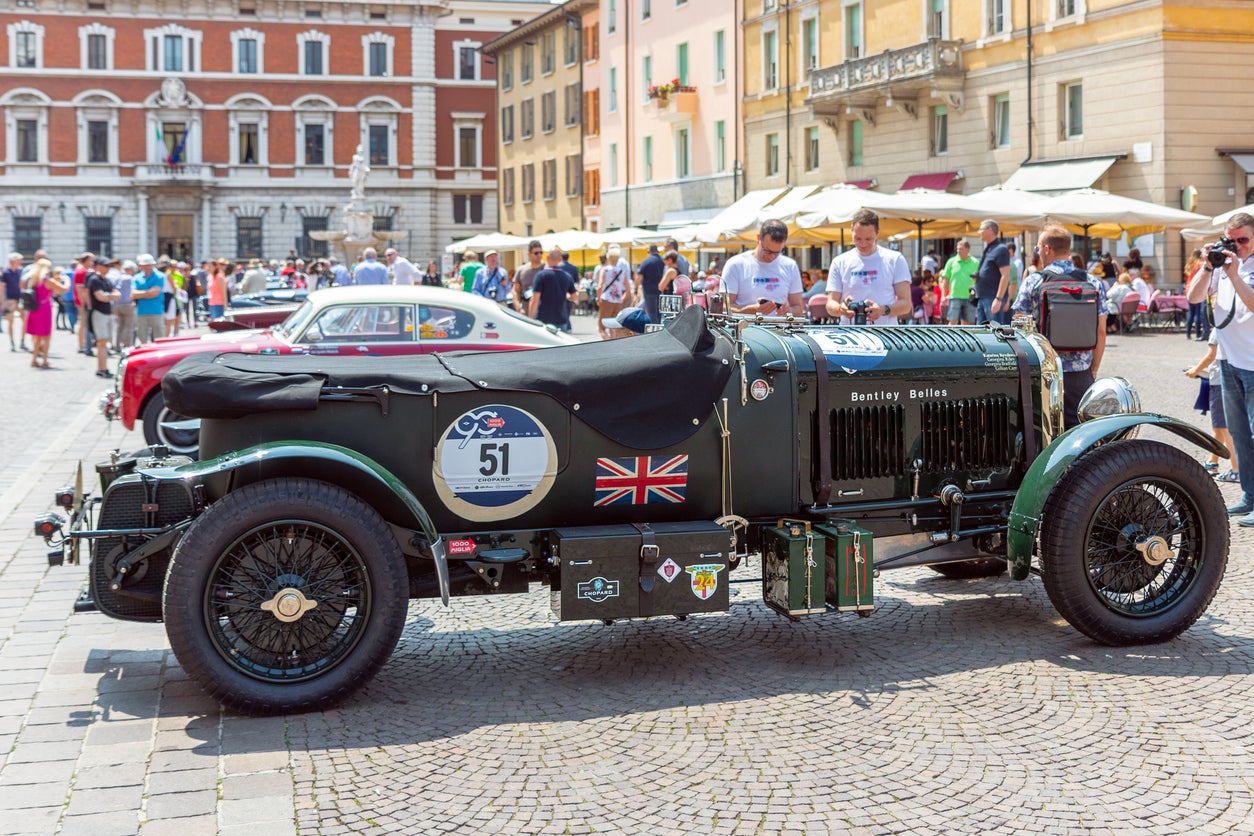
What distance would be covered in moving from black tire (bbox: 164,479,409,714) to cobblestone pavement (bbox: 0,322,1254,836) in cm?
16

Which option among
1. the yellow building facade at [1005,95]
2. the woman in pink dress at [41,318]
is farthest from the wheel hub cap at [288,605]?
the yellow building facade at [1005,95]

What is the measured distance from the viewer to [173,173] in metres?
75.3

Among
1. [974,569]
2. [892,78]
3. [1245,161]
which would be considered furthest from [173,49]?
[974,569]

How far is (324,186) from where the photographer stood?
7881 cm

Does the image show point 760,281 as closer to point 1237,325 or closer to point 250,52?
point 1237,325

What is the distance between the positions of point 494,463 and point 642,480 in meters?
0.61

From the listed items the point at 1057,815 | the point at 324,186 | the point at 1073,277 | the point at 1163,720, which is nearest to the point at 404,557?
the point at 1057,815

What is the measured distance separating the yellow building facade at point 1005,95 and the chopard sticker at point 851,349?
2528cm

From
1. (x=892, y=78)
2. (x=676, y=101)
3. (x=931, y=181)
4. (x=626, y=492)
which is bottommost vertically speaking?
(x=626, y=492)

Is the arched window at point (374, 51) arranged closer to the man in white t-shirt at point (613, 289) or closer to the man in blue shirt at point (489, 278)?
the man in blue shirt at point (489, 278)

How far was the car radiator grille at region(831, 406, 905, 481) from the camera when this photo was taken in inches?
233

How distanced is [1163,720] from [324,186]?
7777 cm

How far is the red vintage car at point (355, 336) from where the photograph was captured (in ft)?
38.1

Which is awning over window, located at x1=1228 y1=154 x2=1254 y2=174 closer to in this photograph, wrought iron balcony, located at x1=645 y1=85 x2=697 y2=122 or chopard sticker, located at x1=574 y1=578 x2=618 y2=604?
wrought iron balcony, located at x1=645 y1=85 x2=697 y2=122
